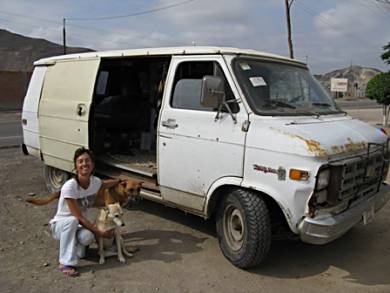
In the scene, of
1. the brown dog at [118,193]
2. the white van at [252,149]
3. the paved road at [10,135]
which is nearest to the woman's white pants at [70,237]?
the brown dog at [118,193]

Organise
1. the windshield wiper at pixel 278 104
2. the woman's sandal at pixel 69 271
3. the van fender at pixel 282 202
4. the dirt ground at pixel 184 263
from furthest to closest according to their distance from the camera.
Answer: the windshield wiper at pixel 278 104
the woman's sandal at pixel 69 271
the dirt ground at pixel 184 263
the van fender at pixel 282 202

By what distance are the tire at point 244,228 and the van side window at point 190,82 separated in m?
1.08

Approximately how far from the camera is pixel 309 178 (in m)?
3.70

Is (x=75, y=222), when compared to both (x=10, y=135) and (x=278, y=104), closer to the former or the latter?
(x=278, y=104)

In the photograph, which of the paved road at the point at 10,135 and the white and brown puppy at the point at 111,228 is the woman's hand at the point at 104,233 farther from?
the paved road at the point at 10,135

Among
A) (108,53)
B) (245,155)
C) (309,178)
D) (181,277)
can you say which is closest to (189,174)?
(245,155)

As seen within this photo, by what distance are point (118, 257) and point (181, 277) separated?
792 millimetres

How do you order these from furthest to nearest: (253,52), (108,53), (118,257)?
(108,53), (253,52), (118,257)

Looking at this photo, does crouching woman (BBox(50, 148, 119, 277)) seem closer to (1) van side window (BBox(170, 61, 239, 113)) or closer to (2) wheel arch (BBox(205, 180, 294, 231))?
(2) wheel arch (BBox(205, 180, 294, 231))

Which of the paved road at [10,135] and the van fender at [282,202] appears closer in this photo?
the van fender at [282,202]

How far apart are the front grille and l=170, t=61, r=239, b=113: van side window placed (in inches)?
59.7

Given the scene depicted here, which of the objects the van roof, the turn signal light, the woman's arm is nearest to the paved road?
the van roof

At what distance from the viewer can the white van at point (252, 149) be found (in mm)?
3828

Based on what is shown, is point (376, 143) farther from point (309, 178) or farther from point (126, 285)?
point (126, 285)
